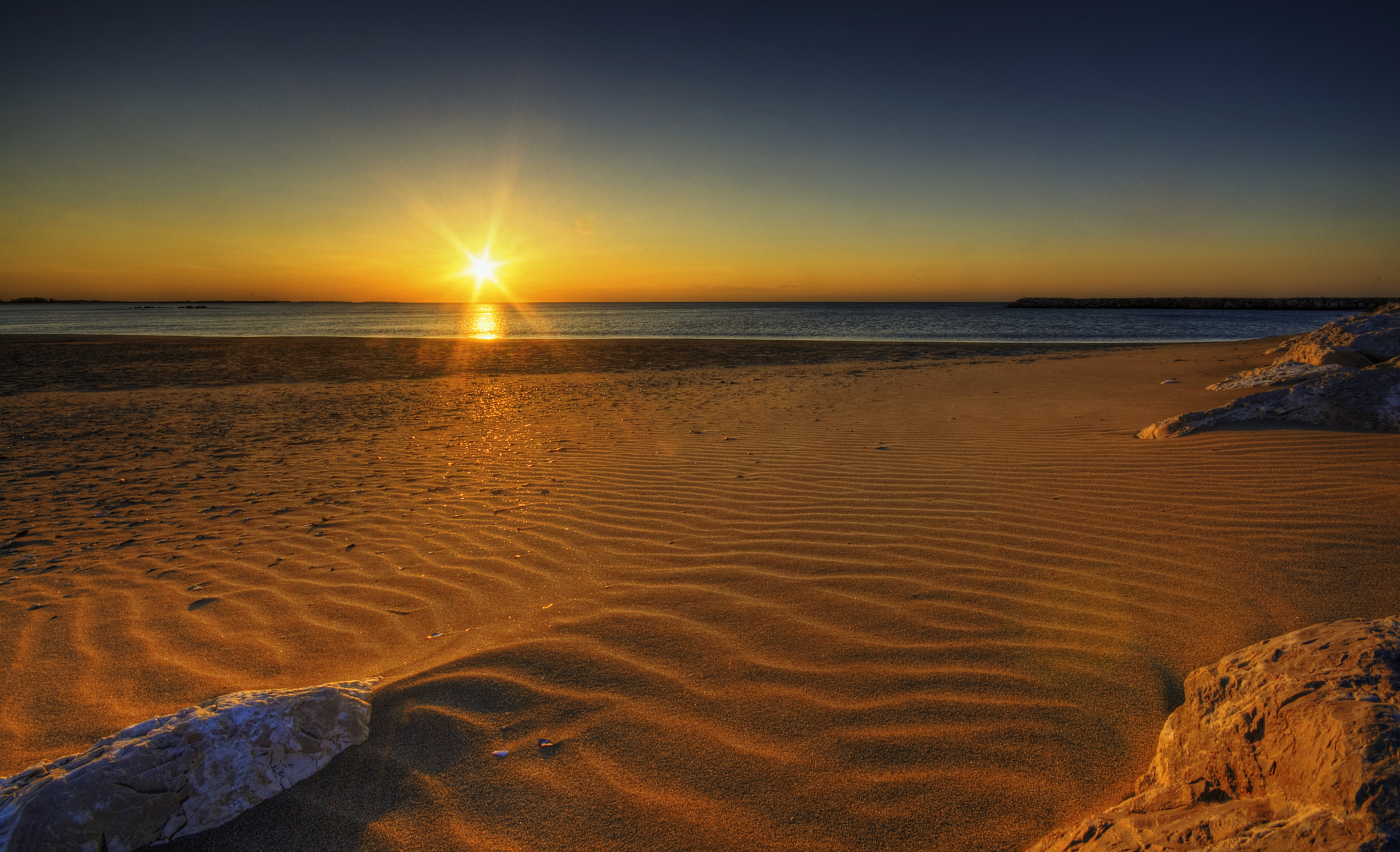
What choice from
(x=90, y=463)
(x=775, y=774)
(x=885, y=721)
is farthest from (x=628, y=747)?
(x=90, y=463)

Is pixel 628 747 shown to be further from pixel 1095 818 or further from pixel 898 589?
pixel 898 589

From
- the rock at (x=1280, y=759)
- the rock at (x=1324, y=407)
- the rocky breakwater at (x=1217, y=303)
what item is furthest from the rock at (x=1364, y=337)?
the rocky breakwater at (x=1217, y=303)

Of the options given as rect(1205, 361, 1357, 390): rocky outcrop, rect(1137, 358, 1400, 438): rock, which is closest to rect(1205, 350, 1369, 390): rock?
rect(1205, 361, 1357, 390): rocky outcrop

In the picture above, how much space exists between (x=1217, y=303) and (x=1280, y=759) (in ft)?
384

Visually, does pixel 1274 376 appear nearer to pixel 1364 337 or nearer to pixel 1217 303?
pixel 1364 337

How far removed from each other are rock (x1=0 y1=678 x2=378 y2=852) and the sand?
A: 8 centimetres

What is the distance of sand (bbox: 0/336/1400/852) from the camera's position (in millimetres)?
1797

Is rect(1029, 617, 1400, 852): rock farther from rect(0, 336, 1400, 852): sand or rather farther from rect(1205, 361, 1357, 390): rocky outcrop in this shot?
rect(1205, 361, 1357, 390): rocky outcrop

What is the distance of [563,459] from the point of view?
6414mm

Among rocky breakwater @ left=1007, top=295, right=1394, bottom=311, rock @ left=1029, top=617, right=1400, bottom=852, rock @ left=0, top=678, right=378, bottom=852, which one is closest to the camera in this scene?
rock @ left=1029, top=617, right=1400, bottom=852

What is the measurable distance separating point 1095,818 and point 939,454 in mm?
4705

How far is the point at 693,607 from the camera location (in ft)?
9.77

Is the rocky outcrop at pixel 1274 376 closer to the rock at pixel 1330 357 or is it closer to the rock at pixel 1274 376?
the rock at pixel 1274 376

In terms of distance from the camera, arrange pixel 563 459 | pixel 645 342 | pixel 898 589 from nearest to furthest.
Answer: pixel 898 589
pixel 563 459
pixel 645 342
